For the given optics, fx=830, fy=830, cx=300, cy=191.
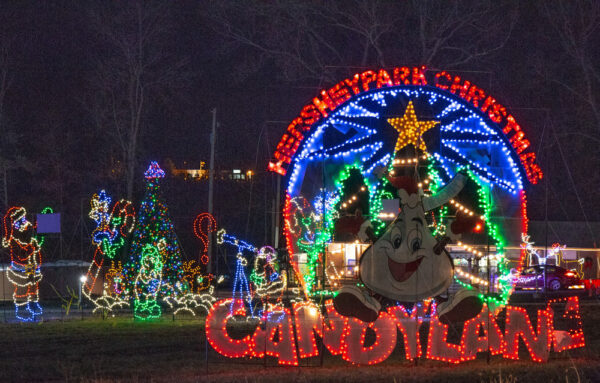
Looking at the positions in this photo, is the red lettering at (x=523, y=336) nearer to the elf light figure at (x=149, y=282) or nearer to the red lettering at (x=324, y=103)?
the red lettering at (x=324, y=103)

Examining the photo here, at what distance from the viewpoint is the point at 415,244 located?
1398 cm

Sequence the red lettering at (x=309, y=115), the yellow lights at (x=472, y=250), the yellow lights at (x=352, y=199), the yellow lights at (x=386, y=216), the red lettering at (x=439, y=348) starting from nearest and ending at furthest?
the red lettering at (x=439, y=348), the yellow lights at (x=386, y=216), the yellow lights at (x=352, y=199), the yellow lights at (x=472, y=250), the red lettering at (x=309, y=115)

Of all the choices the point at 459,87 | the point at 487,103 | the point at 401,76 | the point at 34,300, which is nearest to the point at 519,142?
the point at 487,103

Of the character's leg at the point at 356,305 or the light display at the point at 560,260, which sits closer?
the character's leg at the point at 356,305

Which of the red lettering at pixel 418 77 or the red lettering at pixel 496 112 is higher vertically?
the red lettering at pixel 418 77

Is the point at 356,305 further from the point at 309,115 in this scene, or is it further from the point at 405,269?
the point at 309,115

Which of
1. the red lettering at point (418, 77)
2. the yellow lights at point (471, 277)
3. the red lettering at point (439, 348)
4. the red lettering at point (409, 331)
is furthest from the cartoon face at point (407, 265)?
the red lettering at point (418, 77)

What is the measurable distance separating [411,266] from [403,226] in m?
0.70

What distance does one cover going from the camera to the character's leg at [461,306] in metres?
13.8

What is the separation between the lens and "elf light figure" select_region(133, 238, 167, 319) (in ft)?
68.0

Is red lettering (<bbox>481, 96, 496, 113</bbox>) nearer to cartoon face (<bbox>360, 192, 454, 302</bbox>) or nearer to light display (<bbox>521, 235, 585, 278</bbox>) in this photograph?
light display (<bbox>521, 235, 585, 278</bbox>)

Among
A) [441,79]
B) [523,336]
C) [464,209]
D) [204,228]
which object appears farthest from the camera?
[204,228]

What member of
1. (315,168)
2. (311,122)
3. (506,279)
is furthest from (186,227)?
(506,279)

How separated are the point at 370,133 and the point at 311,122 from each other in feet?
5.15
